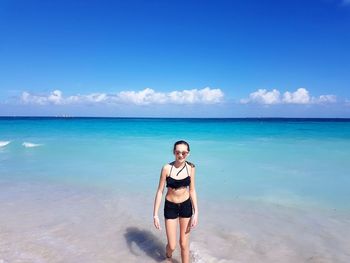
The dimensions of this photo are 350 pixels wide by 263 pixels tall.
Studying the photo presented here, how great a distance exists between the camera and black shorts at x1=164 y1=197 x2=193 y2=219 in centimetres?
434

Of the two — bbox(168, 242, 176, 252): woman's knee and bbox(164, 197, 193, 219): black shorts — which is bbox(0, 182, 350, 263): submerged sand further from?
bbox(164, 197, 193, 219): black shorts

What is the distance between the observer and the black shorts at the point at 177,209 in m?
4.34

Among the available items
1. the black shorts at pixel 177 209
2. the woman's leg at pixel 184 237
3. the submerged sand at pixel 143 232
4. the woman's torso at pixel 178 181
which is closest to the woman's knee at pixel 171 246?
the woman's leg at pixel 184 237

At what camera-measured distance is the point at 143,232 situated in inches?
223

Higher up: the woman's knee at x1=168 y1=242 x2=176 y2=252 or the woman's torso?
the woman's torso

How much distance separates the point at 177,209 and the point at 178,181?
0.44 meters

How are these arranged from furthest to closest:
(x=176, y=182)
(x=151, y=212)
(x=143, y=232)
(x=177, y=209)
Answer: (x=151, y=212) → (x=143, y=232) → (x=177, y=209) → (x=176, y=182)

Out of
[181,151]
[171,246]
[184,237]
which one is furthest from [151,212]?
[181,151]

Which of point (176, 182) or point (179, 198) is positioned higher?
point (176, 182)

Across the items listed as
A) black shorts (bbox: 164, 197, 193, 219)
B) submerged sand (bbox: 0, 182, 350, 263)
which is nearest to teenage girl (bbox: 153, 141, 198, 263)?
black shorts (bbox: 164, 197, 193, 219)

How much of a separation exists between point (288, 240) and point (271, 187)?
4.03m

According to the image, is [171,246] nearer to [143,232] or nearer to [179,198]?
[179,198]

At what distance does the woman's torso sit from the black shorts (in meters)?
0.06

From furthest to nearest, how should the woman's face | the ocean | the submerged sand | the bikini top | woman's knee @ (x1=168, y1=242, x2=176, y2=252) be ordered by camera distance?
the ocean < the submerged sand < woman's knee @ (x1=168, y1=242, x2=176, y2=252) < the bikini top < the woman's face
